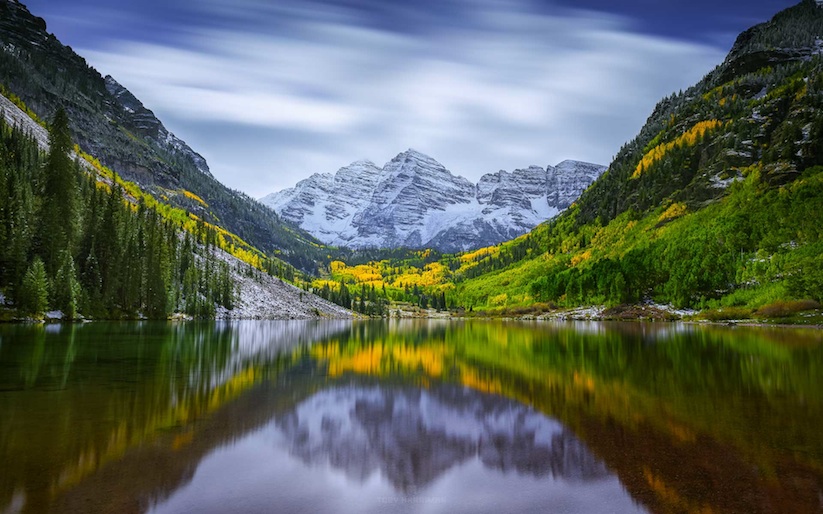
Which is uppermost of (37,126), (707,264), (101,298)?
(37,126)

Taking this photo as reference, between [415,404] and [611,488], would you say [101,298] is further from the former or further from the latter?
[611,488]

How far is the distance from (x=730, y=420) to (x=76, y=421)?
21991 millimetres

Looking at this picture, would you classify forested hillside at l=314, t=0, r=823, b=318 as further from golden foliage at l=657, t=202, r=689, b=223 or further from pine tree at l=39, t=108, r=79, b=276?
pine tree at l=39, t=108, r=79, b=276

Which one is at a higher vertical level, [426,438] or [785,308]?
[785,308]

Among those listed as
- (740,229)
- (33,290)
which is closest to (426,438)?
(33,290)

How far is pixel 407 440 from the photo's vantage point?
639 inches

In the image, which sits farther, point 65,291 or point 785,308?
point 785,308

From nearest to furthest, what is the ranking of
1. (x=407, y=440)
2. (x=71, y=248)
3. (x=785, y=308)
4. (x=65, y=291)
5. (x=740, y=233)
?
1. (x=407, y=440)
2. (x=65, y=291)
3. (x=785, y=308)
4. (x=71, y=248)
5. (x=740, y=233)

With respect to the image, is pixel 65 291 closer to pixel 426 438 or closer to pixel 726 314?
pixel 426 438

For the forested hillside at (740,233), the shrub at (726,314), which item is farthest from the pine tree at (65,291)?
the forested hillside at (740,233)

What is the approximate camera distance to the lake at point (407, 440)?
11.1 metres

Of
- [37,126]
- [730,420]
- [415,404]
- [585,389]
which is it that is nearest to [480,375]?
[585,389]

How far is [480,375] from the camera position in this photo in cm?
3066

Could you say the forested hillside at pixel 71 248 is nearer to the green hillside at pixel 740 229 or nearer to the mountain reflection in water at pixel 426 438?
the mountain reflection in water at pixel 426 438
